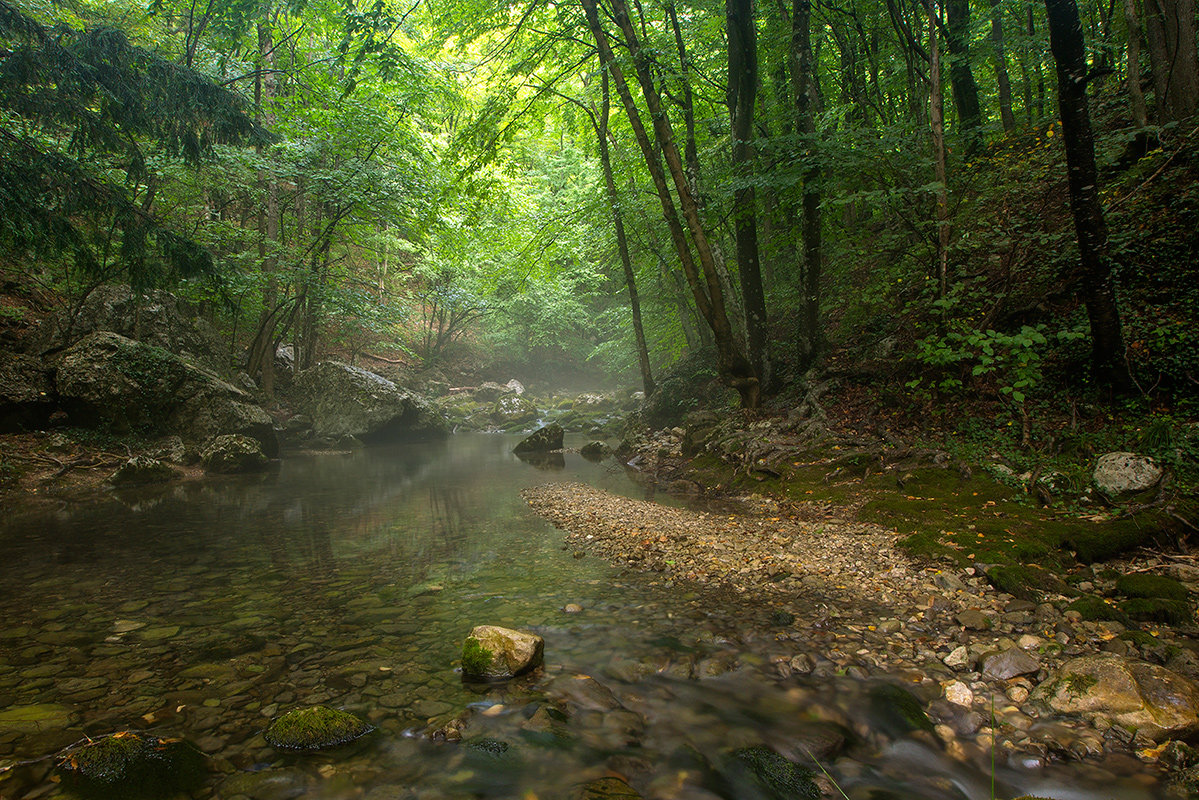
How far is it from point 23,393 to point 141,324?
3811 millimetres

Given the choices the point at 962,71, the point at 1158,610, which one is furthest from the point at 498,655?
the point at 962,71

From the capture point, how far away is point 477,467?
13875 mm

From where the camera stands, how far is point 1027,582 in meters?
3.94

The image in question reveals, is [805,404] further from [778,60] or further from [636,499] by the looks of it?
[778,60]

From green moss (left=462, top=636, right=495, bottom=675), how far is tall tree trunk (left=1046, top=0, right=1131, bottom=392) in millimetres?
6724

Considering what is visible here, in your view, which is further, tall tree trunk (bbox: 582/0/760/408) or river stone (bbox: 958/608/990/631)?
tall tree trunk (bbox: 582/0/760/408)

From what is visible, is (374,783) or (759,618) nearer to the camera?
(374,783)

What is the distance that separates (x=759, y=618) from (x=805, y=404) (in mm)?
5769

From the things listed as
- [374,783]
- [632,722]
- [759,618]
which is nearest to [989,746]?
[759,618]

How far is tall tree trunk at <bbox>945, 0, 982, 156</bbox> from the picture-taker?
32.9ft

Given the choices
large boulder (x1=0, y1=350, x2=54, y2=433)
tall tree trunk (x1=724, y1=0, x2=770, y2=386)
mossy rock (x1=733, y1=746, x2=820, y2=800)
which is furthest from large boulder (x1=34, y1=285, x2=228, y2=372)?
mossy rock (x1=733, y1=746, x2=820, y2=800)

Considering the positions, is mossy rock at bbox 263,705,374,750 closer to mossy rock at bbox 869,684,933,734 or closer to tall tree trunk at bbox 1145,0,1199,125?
mossy rock at bbox 869,684,933,734

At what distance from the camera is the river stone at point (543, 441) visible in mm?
16141

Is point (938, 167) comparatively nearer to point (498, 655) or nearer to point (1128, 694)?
point (1128, 694)
